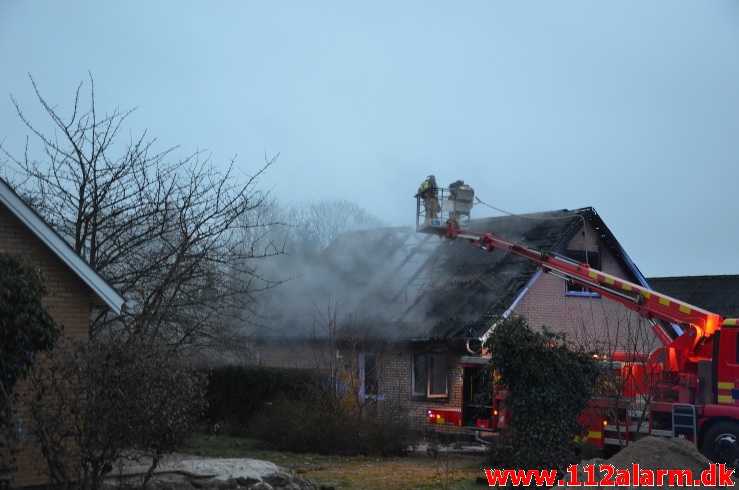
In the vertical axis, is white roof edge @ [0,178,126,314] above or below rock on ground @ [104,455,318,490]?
above

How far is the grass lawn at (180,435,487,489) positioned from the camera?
14.5 meters

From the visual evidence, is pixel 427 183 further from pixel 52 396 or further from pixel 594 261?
pixel 52 396

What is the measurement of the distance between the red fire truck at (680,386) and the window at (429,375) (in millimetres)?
6727

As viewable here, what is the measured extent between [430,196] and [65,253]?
10.1 metres

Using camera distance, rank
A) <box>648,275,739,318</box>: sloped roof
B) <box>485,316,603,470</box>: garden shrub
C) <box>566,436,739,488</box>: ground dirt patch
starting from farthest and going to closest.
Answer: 1. <box>648,275,739,318</box>: sloped roof
2. <box>485,316,603,470</box>: garden shrub
3. <box>566,436,739,488</box>: ground dirt patch

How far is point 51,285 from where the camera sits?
43.0ft

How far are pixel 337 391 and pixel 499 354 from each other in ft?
19.8

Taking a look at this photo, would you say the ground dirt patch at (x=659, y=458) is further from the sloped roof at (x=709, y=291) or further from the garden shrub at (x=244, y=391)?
the sloped roof at (x=709, y=291)

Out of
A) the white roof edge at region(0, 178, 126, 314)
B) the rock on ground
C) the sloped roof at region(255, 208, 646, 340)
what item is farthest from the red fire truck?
the white roof edge at region(0, 178, 126, 314)

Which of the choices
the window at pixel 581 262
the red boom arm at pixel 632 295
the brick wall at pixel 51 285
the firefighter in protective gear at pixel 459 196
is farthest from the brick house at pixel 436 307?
the brick wall at pixel 51 285

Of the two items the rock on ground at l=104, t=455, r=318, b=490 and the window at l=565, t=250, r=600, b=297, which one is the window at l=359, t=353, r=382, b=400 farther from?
the rock on ground at l=104, t=455, r=318, b=490

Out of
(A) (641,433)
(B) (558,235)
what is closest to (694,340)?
(A) (641,433)

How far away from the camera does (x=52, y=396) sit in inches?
426

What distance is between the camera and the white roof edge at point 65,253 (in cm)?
1234
